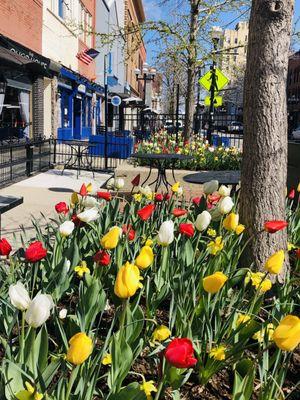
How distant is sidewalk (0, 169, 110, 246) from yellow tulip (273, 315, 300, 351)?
3.90 metres

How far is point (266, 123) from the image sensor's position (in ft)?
11.3

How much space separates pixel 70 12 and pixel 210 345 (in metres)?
23.5

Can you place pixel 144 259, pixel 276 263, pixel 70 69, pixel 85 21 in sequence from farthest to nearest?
pixel 85 21, pixel 70 69, pixel 276 263, pixel 144 259

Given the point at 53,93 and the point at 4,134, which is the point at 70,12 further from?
the point at 4,134

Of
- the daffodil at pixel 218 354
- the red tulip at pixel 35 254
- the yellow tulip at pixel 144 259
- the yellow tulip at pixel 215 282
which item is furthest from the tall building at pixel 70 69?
the yellow tulip at pixel 215 282

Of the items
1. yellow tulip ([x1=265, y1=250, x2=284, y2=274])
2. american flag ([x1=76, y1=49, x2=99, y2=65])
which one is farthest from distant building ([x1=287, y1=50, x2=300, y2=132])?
yellow tulip ([x1=265, y1=250, x2=284, y2=274])

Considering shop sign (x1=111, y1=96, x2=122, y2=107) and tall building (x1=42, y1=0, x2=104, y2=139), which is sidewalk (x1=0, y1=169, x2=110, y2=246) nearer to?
tall building (x1=42, y1=0, x2=104, y2=139)

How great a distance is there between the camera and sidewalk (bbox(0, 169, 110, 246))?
242 inches

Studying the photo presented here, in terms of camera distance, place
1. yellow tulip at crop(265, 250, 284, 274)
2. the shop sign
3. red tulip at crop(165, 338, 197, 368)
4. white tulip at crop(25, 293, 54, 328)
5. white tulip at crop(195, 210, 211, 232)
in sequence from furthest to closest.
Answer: the shop sign < white tulip at crop(195, 210, 211, 232) < yellow tulip at crop(265, 250, 284, 274) < white tulip at crop(25, 293, 54, 328) < red tulip at crop(165, 338, 197, 368)

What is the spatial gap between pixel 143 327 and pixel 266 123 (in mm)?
1747

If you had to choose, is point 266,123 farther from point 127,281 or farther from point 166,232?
point 127,281

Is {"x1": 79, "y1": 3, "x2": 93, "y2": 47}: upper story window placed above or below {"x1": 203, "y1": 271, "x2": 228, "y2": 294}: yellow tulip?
above

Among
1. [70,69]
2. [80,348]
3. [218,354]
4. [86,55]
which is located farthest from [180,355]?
[86,55]

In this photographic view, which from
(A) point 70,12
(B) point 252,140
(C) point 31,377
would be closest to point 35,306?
(C) point 31,377
